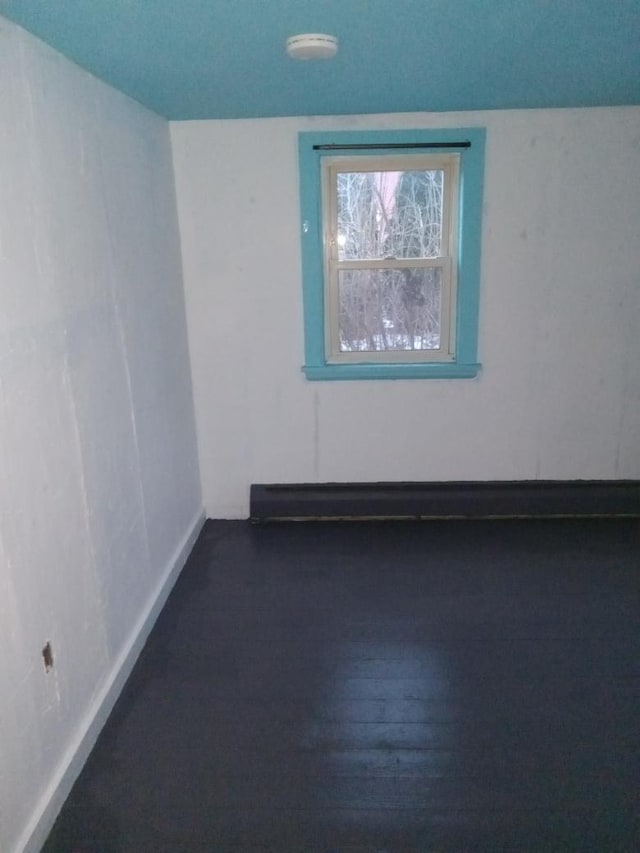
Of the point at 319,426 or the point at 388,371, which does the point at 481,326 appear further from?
the point at 319,426

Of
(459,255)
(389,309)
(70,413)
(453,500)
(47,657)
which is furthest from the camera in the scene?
(453,500)

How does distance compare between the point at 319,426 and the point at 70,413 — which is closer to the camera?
the point at 70,413

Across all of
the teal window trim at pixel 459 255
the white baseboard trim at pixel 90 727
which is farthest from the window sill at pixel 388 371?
the white baseboard trim at pixel 90 727

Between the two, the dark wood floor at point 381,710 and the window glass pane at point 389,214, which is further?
the window glass pane at point 389,214

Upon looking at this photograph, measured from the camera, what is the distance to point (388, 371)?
11.3 feet

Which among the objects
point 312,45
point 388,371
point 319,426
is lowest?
point 319,426

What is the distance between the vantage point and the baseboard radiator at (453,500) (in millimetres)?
3520

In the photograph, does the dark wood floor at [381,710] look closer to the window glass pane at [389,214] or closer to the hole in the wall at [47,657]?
the hole in the wall at [47,657]

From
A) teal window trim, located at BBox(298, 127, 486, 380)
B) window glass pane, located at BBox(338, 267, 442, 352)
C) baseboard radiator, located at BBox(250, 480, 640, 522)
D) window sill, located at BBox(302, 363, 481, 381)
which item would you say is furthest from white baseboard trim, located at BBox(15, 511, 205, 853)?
window glass pane, located at BBox(338, 267, 442, 352)

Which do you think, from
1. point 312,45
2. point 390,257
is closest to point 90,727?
point 312,45

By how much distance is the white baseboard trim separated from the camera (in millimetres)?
1679

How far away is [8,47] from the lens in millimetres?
1648

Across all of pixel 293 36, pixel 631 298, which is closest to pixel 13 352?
pixel 293 36

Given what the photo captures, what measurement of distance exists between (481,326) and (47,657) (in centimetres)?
255
